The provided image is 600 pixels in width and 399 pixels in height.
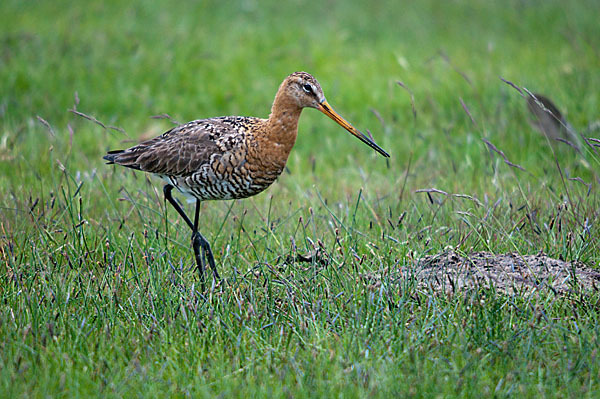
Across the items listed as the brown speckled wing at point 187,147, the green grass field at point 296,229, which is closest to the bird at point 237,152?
the brown speckled wing at point 187,147

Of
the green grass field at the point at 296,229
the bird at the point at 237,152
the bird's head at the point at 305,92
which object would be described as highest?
the bird's head at the point at 305,92

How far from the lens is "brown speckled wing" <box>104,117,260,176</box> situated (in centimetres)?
485

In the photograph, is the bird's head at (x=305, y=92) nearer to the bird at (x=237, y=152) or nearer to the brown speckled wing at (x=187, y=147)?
the bird at (x=237, y=152)

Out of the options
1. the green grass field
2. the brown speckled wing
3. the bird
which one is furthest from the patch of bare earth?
the brown speckled wing

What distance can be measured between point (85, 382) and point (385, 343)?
1.56 m

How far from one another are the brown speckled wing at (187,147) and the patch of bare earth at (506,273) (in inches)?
63.3

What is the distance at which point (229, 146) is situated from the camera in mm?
4820

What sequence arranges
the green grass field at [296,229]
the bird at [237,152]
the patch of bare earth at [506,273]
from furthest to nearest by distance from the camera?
the bird at [237,152], the patch of bare earth at [506,273], the green grass field at [296,229]

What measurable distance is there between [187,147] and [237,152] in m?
0.41

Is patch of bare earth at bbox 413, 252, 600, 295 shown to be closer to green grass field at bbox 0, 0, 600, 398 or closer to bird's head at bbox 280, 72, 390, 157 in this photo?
green grass field at bbox 0, 0, 600, 398

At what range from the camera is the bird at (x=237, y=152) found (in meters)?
4.77

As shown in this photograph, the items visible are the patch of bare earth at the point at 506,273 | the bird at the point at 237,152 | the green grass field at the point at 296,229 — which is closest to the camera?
the green grass field at the point at 296,229

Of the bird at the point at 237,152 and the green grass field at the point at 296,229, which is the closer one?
the green grass field at the point at 296,229

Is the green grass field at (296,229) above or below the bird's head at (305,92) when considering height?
below
